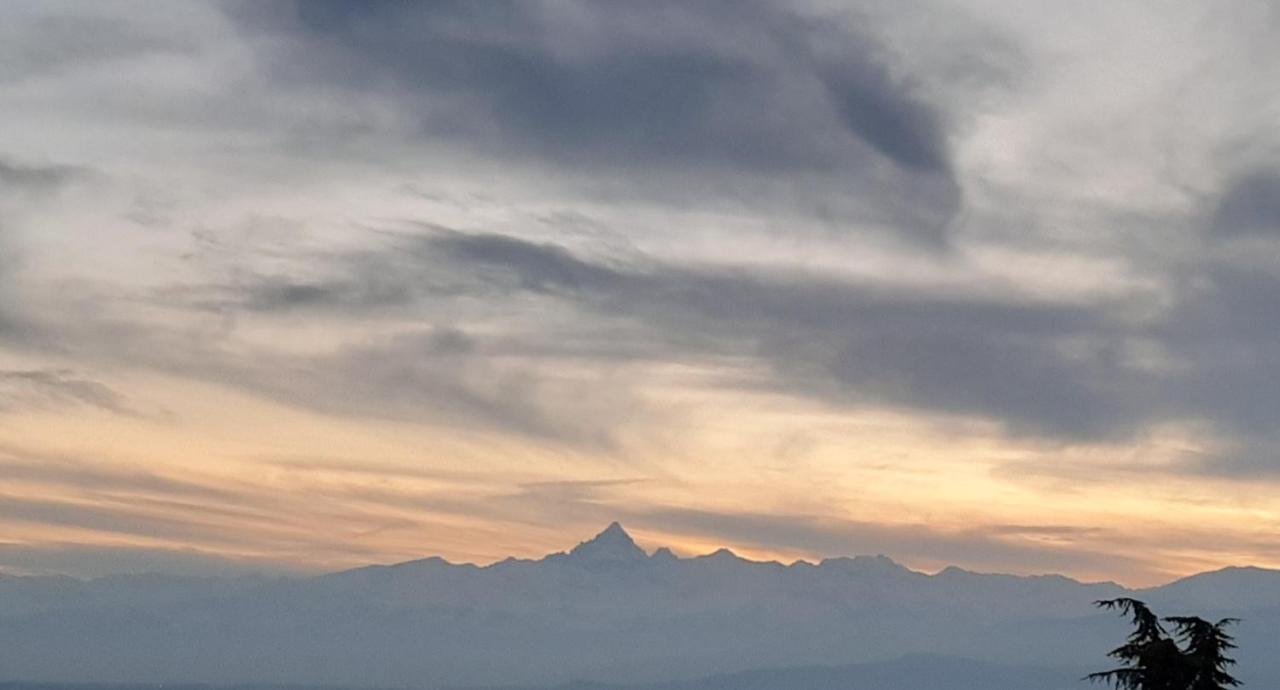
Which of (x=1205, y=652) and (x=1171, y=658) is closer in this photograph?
(x=1171, y=658)

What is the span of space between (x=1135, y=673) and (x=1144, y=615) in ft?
5.84

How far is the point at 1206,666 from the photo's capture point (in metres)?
44.8

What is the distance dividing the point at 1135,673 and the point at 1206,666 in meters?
1.97

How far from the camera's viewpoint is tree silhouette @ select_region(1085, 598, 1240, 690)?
44.8 metres

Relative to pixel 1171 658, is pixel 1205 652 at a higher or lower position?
higher

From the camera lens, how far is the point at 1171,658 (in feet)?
147

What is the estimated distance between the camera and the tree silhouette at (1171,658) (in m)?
44.8

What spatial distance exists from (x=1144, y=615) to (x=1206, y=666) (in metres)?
2.31

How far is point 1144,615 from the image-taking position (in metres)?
46.3
